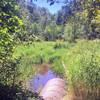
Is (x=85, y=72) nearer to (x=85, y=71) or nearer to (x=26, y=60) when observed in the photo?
(x=85, y=71)

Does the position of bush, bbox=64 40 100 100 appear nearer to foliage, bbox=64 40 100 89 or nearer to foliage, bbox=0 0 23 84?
foliage, bbox=64 40 100 89

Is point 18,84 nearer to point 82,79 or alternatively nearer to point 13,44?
point 13,44

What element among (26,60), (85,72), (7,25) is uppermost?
(7,25)

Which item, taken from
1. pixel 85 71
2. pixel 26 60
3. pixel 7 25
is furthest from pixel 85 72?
pixel 7 25

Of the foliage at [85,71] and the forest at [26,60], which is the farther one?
the foliage at [85,71]

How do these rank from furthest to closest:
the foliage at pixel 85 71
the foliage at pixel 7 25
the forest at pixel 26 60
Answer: the foliage at pixel 85 71, the forest at pixel 26 60, the foliage at pixel 7 25

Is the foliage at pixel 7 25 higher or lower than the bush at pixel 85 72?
higher

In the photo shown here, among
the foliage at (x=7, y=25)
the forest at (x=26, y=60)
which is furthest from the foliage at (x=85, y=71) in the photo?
the foliage at (x=7, y=25)

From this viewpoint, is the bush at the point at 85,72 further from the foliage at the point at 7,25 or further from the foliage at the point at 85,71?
the foliage at the point at 7,25

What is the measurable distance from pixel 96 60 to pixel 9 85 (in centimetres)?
236

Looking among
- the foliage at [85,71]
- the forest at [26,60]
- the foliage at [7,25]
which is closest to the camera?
the foliage at [7,25]

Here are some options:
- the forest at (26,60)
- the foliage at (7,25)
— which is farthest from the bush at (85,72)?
the foliage at (7,25)

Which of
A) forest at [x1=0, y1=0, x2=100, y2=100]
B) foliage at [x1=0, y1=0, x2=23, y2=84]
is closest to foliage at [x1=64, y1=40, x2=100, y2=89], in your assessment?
forest at [x1=0, y1=0, x2=100, y2=100]

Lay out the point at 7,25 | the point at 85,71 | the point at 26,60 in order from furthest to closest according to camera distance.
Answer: the point at 26,60
the point at 85,71
the point at 7,25
